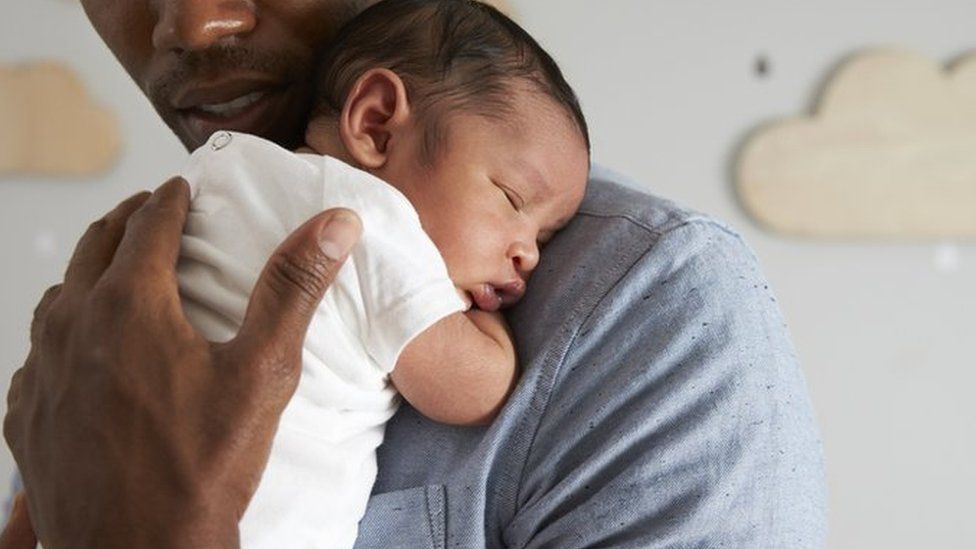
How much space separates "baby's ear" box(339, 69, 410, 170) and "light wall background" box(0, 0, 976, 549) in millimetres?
1290

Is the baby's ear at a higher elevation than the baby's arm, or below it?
higher

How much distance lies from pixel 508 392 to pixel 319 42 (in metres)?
0.44

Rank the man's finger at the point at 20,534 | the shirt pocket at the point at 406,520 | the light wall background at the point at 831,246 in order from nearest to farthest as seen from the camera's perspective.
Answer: the shirt pocket at the point at 406,520 < the man's finger at the point at 20,534 < the light wall background at the point at 831,246

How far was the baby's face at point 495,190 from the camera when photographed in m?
0.78

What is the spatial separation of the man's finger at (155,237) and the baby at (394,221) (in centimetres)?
2

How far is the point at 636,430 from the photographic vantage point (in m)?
0.70

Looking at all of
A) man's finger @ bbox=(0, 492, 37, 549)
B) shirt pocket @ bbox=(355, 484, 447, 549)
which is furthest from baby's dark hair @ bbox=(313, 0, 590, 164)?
man's finger @ bbox=(0, 492, 37, 549)

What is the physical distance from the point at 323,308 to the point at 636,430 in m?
0.19

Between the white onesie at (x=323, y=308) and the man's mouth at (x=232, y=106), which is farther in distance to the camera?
the man's mouth at (x=232, y=106)

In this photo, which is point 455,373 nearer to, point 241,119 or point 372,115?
point 372,115

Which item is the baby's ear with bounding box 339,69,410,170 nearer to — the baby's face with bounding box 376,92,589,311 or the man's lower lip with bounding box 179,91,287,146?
the baby's face with bounding box 376,92,589,311

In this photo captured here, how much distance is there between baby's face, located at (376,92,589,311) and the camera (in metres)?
0.78

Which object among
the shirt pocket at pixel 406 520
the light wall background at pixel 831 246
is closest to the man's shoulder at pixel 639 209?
the shirt pocket at pixel 406 520

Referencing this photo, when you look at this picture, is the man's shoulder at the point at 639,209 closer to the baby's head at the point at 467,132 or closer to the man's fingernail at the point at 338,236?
the baby's head at the point at 467,132
